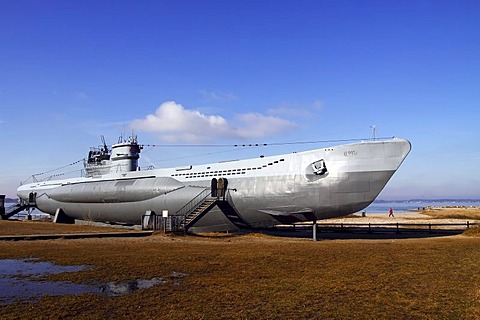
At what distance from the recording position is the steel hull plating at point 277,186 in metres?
25.6

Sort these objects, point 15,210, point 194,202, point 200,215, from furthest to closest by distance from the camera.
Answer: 1. point 15,210
2. point 194,202
3. point 200,215

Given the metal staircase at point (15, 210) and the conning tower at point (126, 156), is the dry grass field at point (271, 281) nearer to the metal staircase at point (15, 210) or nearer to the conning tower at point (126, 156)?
the conning tower at point (126, 156)

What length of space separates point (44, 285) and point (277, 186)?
58.0 feet

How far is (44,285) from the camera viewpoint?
41.2ft

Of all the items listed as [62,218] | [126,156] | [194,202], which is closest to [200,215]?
[194,202]

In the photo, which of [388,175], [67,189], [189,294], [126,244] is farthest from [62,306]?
[67,189]

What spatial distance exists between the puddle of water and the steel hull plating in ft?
46.1

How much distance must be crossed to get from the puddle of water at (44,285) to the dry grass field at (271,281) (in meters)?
0.47

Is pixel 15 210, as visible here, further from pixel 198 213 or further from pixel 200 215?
pixel 200 215

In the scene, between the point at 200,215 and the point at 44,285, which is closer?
the point at 44,285

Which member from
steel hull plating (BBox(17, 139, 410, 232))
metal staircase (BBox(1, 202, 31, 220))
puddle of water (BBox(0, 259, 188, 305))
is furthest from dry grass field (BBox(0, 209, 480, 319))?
metal staircase (BBox(1, 202, 31, 220))

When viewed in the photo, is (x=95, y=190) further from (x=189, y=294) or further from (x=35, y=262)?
(x=189, y=294)

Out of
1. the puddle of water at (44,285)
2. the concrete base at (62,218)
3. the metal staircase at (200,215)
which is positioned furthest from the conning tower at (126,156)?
the puddle of water at (44,285)

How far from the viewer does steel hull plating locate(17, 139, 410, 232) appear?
25.6 metres
